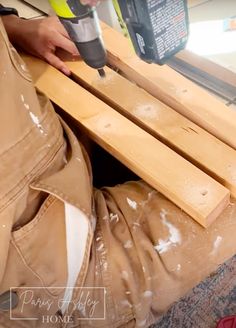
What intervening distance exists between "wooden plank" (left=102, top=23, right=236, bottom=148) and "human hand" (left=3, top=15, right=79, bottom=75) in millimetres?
99

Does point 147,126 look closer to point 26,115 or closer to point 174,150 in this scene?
point 174,150

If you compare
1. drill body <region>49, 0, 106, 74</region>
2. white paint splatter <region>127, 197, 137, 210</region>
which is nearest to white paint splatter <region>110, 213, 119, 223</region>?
white paint splatter <region>127, 197, 137, 210</region>

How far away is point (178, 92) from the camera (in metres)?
0.71

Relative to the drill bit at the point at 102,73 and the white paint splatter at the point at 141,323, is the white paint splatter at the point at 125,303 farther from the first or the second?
the drill bit at the point at 102,73

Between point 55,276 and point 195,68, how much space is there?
569mm

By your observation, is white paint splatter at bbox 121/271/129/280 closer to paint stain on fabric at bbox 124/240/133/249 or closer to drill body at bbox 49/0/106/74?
paint stain on fabric at bbox 124/240/133/249

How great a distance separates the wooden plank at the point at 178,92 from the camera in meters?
0.66

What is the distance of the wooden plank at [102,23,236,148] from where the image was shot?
0.66 metres

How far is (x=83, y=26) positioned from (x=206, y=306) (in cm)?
65

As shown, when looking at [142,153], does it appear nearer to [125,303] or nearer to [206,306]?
[125,303]

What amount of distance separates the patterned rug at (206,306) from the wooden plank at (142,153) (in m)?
0.36

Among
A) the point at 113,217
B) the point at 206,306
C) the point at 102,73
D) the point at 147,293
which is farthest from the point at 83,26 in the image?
the point at 206,306

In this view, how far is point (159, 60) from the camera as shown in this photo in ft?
1.90

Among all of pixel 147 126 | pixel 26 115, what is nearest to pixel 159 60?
pixel 147 126
